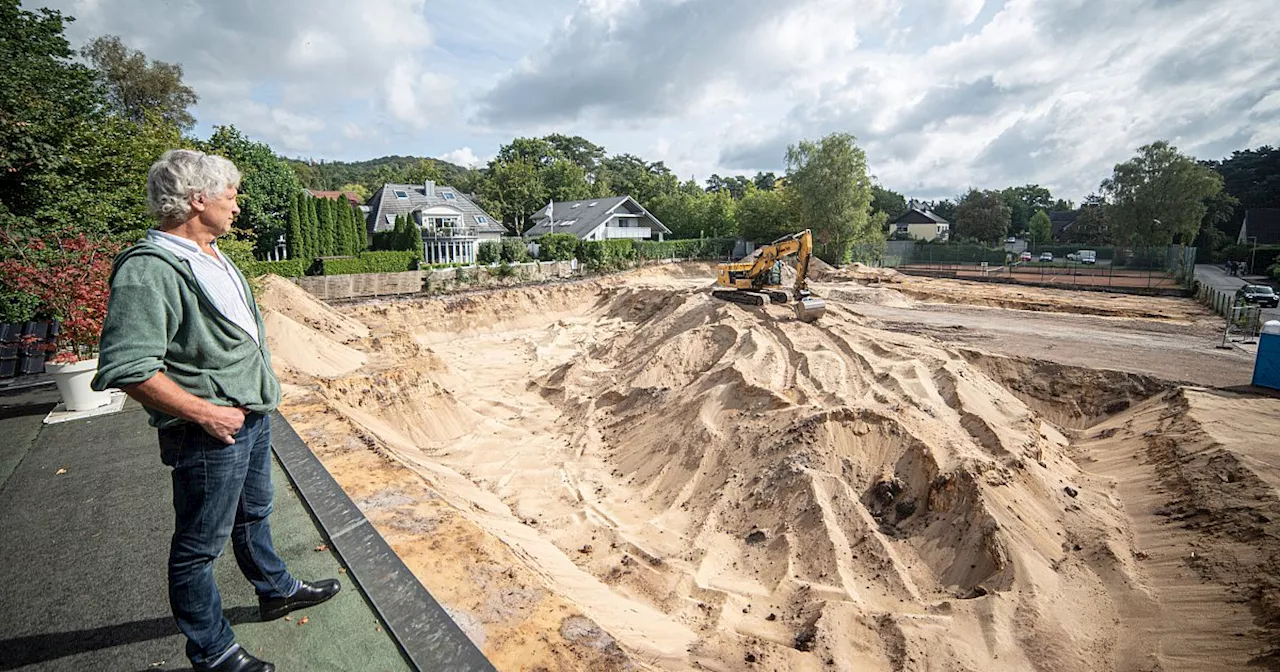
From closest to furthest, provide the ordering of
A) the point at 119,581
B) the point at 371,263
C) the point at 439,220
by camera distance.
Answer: the point at 119,581 → the point at 371,263 → the point at 439,220

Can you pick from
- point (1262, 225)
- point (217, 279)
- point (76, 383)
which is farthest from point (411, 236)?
point (1262, 225)

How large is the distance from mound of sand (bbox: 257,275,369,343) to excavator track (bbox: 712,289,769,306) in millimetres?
9657

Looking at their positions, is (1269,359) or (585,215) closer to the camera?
(1269,359)

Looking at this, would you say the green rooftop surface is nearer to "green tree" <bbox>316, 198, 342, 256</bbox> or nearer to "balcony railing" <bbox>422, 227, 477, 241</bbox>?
"green tree" <bbox>316, 198, 342, 256</bbox>

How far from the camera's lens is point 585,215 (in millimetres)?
36406

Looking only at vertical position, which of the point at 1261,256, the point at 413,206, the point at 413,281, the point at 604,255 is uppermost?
the point at 413,206

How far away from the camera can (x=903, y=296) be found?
2019cm

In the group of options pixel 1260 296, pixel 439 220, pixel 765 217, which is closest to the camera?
pixel 1260 296

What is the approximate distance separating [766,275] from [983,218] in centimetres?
4535

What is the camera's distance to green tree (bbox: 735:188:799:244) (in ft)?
119

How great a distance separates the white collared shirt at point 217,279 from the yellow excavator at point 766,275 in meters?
12.4

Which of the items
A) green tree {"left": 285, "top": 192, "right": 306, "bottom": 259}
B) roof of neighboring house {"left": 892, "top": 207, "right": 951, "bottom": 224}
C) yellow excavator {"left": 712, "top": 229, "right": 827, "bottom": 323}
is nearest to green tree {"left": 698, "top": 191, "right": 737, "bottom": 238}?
yellow excavator {"left": 712, "top": 229, "right": 827, "bottom": 323}

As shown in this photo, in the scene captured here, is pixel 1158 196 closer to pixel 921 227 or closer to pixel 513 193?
pixel 921 227

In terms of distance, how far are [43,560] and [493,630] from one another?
85.1 inches
